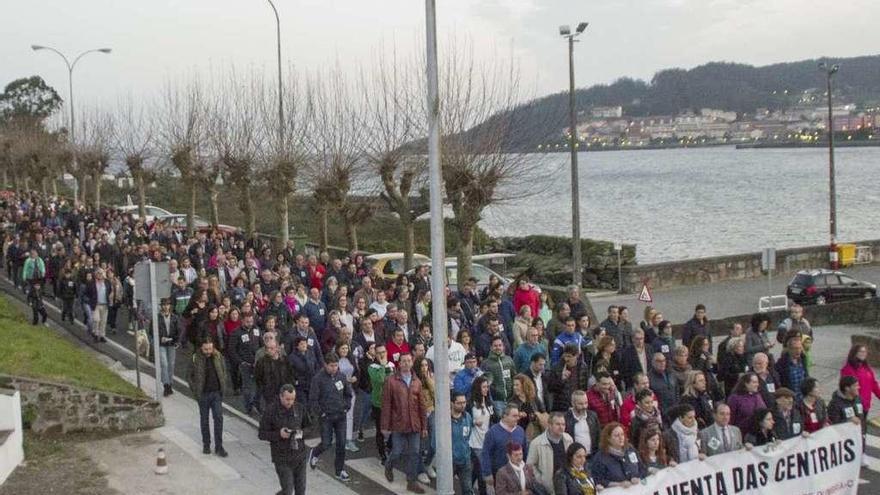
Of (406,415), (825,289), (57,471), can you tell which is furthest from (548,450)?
(825,289)

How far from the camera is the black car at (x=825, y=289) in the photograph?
1176 inches

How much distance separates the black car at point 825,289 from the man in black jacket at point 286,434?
22280mm

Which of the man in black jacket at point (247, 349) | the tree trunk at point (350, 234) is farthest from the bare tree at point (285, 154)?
the man in black jacket at point (247, 349)

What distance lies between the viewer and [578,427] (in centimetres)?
1041

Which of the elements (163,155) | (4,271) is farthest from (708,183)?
(4,271)

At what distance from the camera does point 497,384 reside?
12367 mm

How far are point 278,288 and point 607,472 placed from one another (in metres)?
10.8

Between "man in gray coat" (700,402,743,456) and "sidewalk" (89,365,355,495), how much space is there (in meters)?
4.00

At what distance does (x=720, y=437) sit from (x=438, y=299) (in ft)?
10.2

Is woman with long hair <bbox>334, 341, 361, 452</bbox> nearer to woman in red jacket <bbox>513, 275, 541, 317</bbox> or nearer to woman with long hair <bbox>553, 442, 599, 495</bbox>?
woman with long hair <bbox>553, 442, 599, 495</bbox>

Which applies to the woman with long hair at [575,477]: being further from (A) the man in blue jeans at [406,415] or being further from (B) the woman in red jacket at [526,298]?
(B) the woman in red jacket at [526,298]

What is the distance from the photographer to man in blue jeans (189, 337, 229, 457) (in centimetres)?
1291

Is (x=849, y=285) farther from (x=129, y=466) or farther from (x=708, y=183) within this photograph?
(x=708, y=183)

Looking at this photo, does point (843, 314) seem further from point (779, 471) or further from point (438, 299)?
point (438, 299)
